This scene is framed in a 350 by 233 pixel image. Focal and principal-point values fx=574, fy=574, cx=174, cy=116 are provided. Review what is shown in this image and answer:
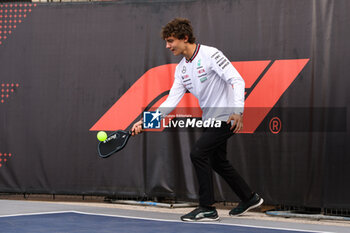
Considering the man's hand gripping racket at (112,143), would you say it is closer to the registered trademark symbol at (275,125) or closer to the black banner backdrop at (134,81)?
the black banner backdrop at (134,81)

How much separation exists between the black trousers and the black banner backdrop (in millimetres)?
660

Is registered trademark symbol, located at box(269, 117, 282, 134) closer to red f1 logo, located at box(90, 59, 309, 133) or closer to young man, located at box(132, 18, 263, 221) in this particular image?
red f1 logo, located at box(90, 59, 309, 133)

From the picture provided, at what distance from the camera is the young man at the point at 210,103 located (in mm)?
5367

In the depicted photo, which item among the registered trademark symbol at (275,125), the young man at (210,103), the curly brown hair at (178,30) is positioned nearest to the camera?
the young man at (210,103)

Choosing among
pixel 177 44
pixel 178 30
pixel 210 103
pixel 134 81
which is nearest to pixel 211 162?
pixel 210 103

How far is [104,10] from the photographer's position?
700 centimetres

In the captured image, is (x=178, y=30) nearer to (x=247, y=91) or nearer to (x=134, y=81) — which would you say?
(x=247, y=91)

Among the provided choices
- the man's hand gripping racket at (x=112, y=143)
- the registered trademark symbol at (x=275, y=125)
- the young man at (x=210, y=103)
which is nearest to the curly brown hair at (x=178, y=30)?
the young man at (x=210, y=103)

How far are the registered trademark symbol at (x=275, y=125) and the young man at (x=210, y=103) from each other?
29.4 inches

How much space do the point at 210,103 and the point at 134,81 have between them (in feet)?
5.08

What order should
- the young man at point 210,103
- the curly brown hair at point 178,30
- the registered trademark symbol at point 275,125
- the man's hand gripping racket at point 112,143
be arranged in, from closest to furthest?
1. the young man at point 210,103
2. the curly brown hair at point 178,30
3. the man's hand gripping racket at point 112,143
4. the registered trademark symbol at point 275,125

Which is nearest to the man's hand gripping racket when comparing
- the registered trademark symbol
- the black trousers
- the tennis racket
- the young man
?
the tennis racket

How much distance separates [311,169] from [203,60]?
5.30 feet

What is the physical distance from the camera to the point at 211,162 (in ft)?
18.5
